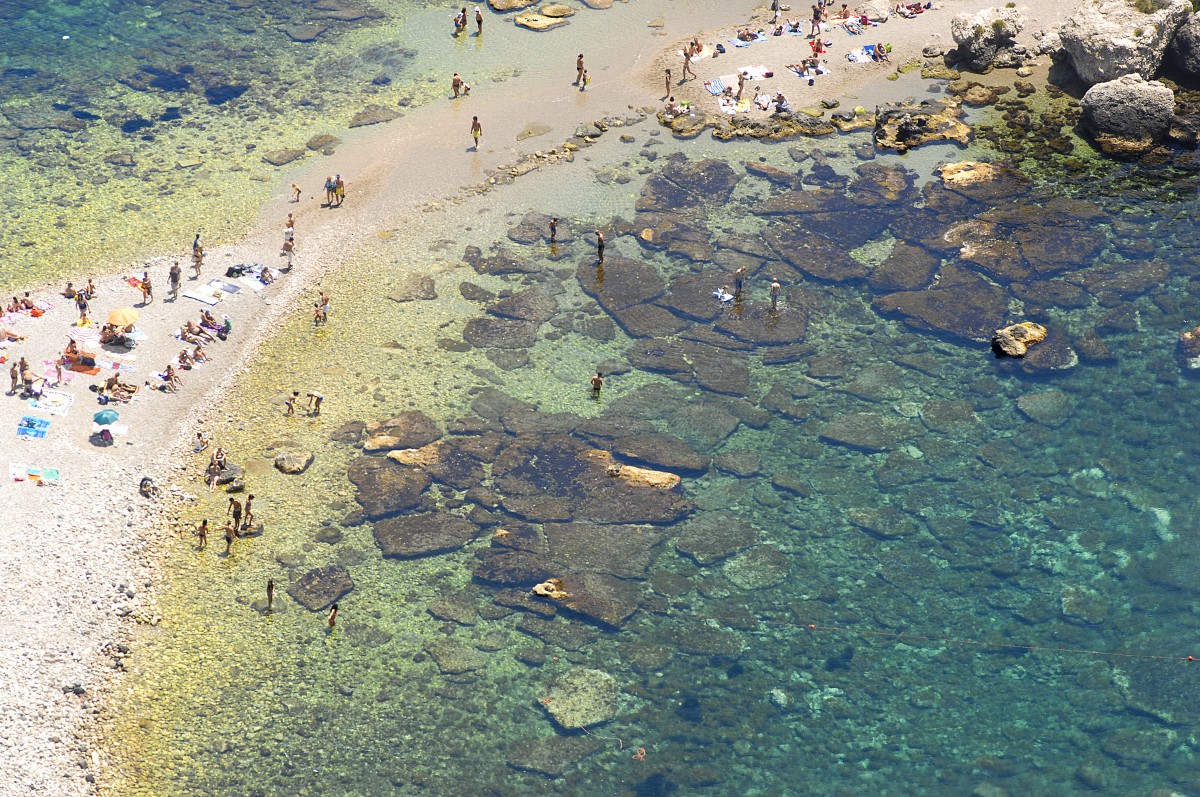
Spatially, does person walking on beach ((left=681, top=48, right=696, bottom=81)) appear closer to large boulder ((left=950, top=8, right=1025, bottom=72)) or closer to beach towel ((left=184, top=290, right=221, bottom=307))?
large boulder ((left=950, top=8, right=1025, bottom=72))

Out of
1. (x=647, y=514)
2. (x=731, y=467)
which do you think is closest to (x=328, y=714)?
(x=647, y=514)

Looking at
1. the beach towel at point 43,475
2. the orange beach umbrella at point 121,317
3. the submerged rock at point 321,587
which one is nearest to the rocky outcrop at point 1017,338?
the submerged rock at point 321,587

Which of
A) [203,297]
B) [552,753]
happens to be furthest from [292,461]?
[552,753]

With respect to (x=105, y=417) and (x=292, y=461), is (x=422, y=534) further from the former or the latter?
(x=105, y=417)

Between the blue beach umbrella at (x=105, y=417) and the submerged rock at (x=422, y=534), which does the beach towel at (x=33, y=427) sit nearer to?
the blue beach umbrella at (x=105, y=417)

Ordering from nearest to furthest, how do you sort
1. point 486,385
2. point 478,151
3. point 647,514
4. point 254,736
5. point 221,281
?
point 254,736 < point 647,514 < point 486,385 < point 221,281 < point 478,151

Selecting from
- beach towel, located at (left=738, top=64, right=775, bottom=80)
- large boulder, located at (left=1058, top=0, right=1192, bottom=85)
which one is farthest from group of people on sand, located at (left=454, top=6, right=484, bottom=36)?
large boulder, located at (left=1058, top=0, right=1192, bottom=85)

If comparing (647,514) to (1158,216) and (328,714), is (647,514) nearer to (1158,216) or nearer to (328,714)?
(328,714)
